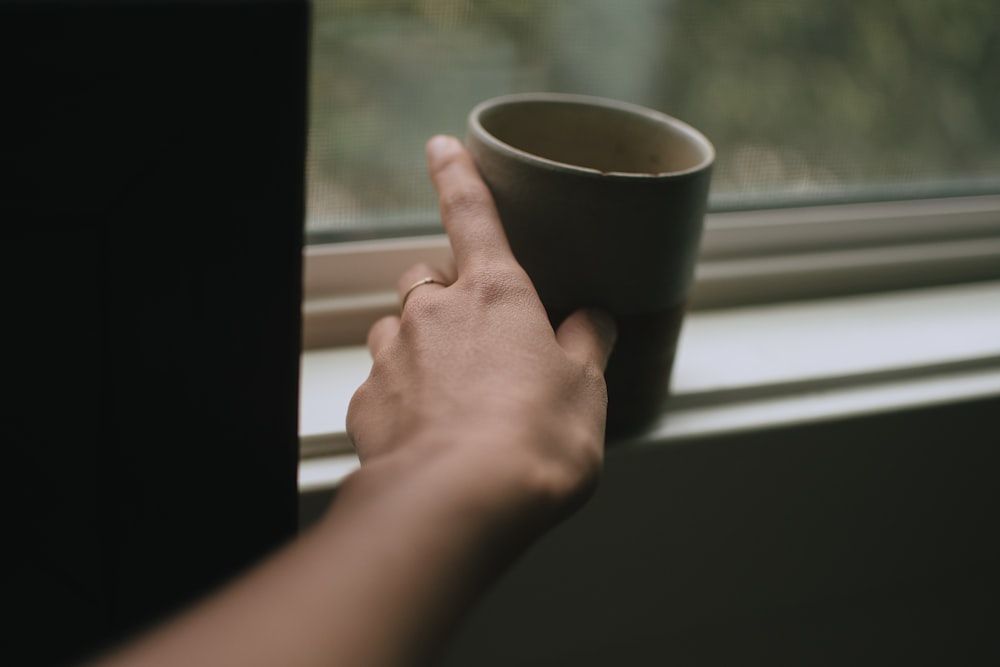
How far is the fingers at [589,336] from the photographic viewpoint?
0.44 meters

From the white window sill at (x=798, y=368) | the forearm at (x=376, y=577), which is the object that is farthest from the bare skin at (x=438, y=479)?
the white window sill at (x=798, y=368)

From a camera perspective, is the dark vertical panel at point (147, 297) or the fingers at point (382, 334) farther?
the fingers at point (382, 334)

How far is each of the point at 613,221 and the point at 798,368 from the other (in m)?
0.25

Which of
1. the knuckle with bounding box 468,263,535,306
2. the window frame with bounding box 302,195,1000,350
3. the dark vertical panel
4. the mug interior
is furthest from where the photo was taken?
the window frame with bounding box 302,195,1000,350

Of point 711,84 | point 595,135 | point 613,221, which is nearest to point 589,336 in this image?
point 613,221

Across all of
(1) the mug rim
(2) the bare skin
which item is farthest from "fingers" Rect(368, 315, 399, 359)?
(1) the mug rim

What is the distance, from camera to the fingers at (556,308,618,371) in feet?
1.43

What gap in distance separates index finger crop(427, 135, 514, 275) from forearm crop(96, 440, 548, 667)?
123mm

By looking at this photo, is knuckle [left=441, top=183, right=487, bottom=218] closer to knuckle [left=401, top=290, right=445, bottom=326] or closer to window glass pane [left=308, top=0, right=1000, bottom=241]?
knuckle [left=401, top=290, right=445, bottom=326]

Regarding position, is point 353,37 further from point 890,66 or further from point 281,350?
point 890,66

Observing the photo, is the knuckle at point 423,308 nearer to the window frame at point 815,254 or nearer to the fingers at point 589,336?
the fingers at point 589,336

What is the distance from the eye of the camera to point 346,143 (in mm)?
592

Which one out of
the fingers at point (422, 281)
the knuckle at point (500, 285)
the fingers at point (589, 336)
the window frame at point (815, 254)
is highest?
the knuckle at point (500, 285)

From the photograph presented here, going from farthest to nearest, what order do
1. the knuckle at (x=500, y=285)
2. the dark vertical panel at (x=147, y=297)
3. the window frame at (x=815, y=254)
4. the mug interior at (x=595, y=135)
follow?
1. the window frame at (x=815, y=254)
2. the mug interior at (x=595, y=135)
3. the knuckle at (x=500, y=285)
4. the dark vertical panel at (x=147, y=297)
